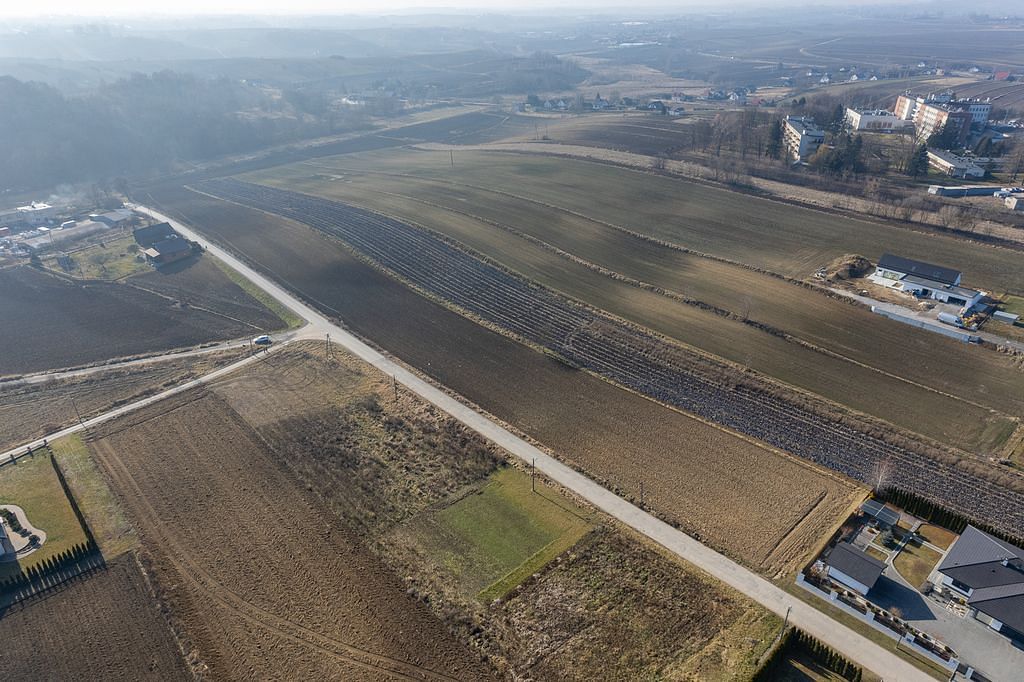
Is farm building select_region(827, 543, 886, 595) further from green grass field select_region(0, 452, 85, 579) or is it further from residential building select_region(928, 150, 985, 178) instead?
residential building select_region(928, 150, 985, 178)

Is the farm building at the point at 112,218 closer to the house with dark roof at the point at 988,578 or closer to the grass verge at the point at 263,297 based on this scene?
the grass verge at the point at 263,297

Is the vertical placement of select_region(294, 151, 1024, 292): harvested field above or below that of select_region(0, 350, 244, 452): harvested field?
above

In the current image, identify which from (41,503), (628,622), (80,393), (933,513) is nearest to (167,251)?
(80,393)

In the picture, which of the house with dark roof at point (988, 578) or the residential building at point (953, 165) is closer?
the house with dark roof at point (988, 578)

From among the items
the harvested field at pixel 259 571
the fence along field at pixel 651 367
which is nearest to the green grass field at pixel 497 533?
the harvested field at pixel 259 571

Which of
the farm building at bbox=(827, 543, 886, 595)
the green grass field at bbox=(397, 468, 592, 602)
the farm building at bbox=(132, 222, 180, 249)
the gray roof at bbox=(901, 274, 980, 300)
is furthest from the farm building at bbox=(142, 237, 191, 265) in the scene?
the gray roof at bbox=(901, 274, 980, 300)

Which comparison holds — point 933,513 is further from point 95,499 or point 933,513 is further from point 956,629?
point 95,499
